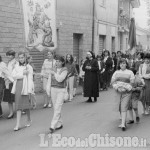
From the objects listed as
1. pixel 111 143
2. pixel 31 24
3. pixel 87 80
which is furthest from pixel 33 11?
pixel 111 143

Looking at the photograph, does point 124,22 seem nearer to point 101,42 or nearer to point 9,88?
point 101,42

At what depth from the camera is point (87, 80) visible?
40.9 ft

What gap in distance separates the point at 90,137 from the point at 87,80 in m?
5.46

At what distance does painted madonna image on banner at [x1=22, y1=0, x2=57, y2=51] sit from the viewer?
42.7 ft

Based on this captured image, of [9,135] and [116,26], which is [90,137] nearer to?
[9,135]

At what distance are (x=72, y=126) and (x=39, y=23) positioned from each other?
6577 millimetres

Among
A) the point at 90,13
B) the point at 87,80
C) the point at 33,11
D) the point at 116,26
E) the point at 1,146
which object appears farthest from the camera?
the point at 116,26

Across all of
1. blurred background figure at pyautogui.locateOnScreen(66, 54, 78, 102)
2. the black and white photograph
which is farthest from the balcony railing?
blurred background figure at pyautogui.locateOnScreen(66, 54, 78, 102)

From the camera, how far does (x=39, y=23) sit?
13.8 meters

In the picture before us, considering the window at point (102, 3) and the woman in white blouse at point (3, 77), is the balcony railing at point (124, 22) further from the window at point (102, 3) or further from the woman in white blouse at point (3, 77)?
the woman in white blouse at point (3, 77)

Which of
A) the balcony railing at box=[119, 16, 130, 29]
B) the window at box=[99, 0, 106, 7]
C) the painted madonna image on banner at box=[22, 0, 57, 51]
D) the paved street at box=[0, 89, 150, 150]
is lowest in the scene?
the paved street at box=[0, 89, 150, 150]

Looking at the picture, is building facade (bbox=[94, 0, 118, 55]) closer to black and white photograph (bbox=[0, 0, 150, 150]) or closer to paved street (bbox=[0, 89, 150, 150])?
black and white photograph (bbox=[0, 0, 150, 150])

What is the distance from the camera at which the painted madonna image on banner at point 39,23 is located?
13000mm

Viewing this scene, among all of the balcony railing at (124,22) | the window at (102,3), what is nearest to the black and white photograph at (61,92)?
the window at (102,3)
